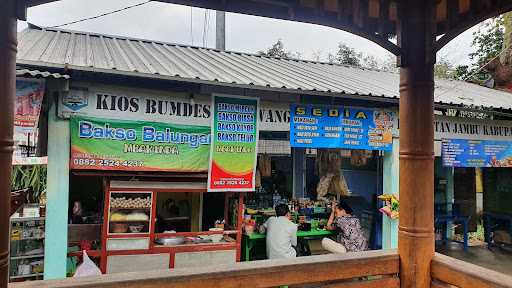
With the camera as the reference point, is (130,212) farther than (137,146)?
Yes

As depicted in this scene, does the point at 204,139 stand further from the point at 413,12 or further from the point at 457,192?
the point at 457,192

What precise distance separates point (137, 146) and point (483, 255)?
8.60 meters

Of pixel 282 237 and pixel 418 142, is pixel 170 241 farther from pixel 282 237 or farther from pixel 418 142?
pixel 418 142

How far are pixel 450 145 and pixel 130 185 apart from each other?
634 cm

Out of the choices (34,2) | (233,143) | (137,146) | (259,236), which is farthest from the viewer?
(259,236)

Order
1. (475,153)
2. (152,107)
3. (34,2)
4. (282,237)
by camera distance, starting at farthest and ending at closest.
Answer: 1. (475,153)
2. (282,237)
3. (152,107)
4. (34,2)

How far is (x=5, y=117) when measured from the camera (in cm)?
206

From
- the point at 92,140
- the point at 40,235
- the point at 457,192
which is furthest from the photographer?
the point at 457,192

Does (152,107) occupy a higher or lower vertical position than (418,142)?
higher

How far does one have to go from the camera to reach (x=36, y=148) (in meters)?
6.50

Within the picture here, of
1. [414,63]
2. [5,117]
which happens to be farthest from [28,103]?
[414,63]

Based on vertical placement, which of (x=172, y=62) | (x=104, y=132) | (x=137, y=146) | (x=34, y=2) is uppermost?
(x=172, y=62)

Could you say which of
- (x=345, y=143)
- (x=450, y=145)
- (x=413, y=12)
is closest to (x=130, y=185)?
(x=345, y=143)

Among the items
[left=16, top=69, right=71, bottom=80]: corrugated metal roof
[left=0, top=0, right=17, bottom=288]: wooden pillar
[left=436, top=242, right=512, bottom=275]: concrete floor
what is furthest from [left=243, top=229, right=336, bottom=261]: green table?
[left=0, top=0, right=17, bottom=288]: wooden pillar
